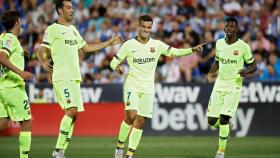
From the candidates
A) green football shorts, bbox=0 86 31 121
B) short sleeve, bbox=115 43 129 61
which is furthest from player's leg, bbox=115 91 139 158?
green football shorts, bbox=0 86 31 121

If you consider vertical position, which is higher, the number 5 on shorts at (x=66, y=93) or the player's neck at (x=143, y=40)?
the player's neck at (x=143, y=40)

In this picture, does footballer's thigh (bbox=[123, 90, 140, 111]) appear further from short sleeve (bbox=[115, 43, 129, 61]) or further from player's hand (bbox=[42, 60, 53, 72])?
player's hand (bbox=[42, 60, 53, 72])

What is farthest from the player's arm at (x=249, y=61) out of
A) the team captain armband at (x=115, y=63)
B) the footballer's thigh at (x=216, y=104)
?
the team captain armband at (x=115, y=63)

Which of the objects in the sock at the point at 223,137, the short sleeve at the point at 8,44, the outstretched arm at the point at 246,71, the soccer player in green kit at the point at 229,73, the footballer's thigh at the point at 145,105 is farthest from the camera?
the soccer player in green kit at the point at 229,73

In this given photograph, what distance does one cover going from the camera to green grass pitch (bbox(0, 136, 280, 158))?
628 inches

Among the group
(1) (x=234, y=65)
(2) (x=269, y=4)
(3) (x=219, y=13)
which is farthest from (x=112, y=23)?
(1) (x=234, y=65)

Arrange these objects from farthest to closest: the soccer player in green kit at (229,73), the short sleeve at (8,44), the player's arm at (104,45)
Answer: the soccer player in green kit at (229,73)
the player's arm at (104,45)
the short sleeve at (8,44)

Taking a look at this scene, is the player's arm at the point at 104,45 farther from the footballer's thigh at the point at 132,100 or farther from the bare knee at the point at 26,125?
the bare knee at the point at 26,125

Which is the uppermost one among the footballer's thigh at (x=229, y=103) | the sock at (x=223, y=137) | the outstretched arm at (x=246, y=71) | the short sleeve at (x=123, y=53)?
the short sleeve at (x=123, y=53)

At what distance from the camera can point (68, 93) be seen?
13.5 m

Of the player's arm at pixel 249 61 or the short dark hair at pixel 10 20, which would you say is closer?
the short dark hair at pixel 10 20

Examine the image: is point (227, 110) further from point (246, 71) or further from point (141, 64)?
point (141, 64)

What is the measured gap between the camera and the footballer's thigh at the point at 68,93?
44.2ft

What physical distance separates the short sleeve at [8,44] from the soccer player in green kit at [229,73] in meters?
4.77
